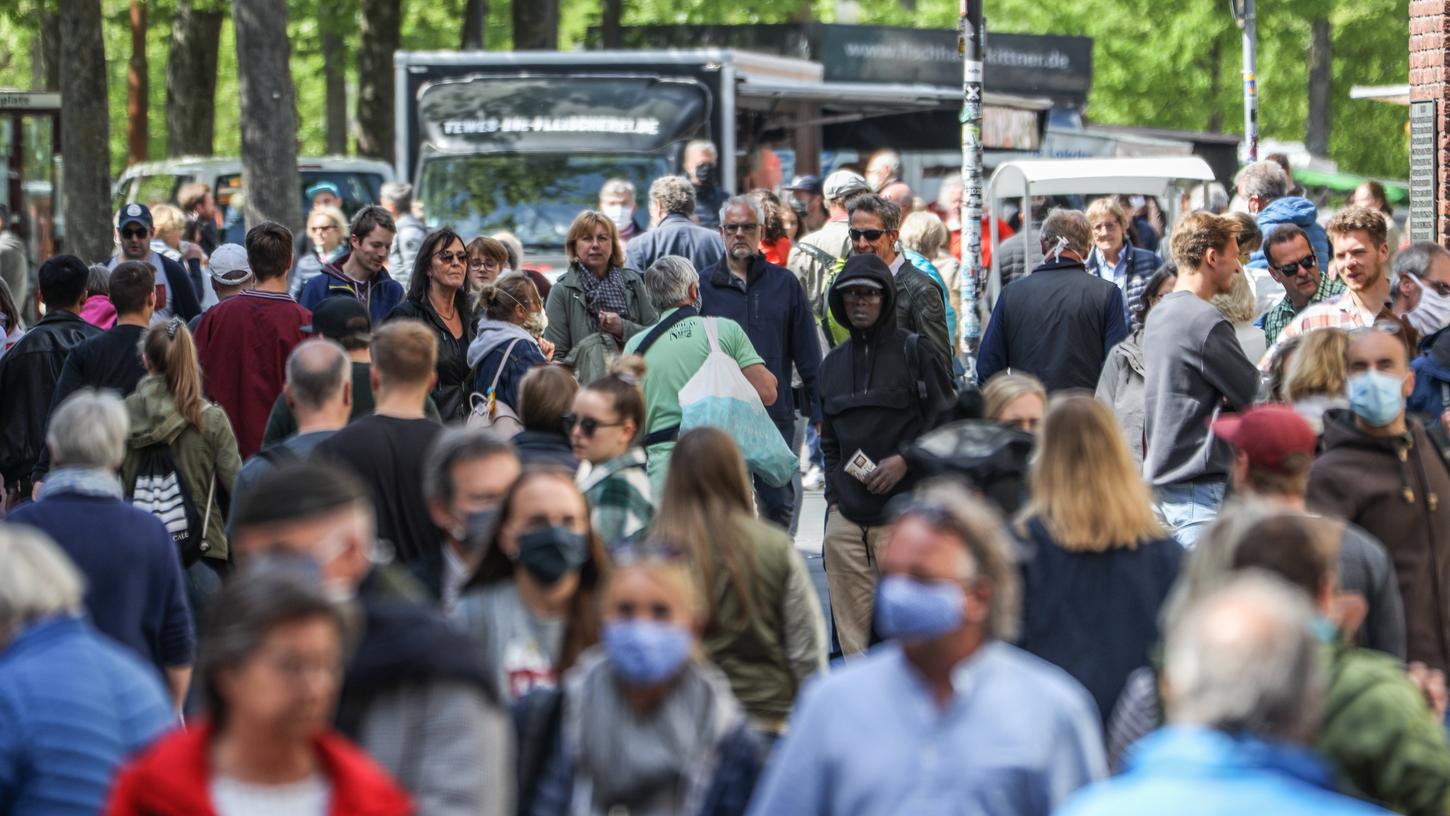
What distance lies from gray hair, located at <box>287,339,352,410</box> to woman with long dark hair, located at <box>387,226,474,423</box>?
265cm

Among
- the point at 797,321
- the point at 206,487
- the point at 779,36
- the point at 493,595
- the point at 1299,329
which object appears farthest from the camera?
the point at 779,36

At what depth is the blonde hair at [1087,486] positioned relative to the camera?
5.38 meters

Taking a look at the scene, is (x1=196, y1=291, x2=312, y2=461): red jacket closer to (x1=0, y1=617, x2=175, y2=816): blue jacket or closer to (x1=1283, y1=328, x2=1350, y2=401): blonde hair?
(x1=1283, y1=328, x2=1350, y2=401): blonde hair

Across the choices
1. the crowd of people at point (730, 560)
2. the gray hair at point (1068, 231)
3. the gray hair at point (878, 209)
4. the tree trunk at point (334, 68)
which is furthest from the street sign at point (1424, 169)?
the tree trunk at point (334, 68)

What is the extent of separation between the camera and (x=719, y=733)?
4336 millimetres

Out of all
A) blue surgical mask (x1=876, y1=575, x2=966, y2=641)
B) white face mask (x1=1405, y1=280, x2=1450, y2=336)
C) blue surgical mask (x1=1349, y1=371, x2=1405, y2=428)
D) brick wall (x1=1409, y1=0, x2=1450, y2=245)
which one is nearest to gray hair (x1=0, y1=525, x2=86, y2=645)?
blue surgical mask (x1=876, y1=575, x2=966, y2=641)

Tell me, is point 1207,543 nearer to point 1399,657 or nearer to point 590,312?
point 1399,657

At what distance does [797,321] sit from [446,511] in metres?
5.29

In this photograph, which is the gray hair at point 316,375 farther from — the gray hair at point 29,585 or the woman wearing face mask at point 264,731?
the woman wearing face mask at point 264,731

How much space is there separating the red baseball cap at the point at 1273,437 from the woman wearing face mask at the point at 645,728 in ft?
5.68

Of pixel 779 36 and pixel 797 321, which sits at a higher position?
pixel 779 36

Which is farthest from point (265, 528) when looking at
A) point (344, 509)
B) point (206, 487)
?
point (206, 487)

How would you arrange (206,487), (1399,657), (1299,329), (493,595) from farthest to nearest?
1. (1299,329)
2. (206,487)
3. (1399,657)
4. (493,595)

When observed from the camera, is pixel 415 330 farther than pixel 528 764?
Yes
